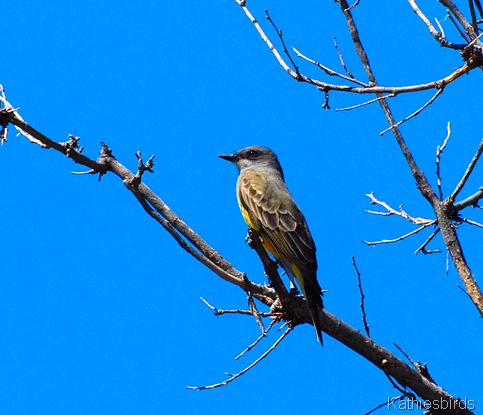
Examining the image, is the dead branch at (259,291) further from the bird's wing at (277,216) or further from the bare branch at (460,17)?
the bare branch at (460,17)

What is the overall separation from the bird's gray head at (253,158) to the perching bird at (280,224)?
223 millimetres

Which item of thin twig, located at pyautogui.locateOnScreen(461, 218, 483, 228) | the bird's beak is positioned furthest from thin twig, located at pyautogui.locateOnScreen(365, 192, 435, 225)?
the bird's beak

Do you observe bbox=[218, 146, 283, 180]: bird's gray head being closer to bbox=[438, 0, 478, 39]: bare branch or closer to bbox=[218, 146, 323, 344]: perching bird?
bbox=[218, 146, 323, 344]: perching bird

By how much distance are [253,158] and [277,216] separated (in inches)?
78.4

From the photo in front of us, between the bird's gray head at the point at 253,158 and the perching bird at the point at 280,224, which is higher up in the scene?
the bird's gray head at the point at 253,158

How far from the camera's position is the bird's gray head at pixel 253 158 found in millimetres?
9688

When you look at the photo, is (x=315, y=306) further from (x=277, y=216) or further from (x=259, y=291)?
(x=277, y=216)

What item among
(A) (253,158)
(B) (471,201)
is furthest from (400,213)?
(A) (253,158)

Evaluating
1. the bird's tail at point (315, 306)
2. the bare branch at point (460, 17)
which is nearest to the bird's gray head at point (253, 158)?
the bird's tail at point (315, 306)

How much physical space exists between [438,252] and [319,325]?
4.67 feet

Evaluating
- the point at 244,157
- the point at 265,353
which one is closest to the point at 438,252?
the point at 265,353

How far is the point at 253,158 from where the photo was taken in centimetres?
973

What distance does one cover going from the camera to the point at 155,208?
5973 millimetres

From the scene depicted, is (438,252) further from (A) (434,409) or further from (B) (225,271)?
(B) (225,271)
